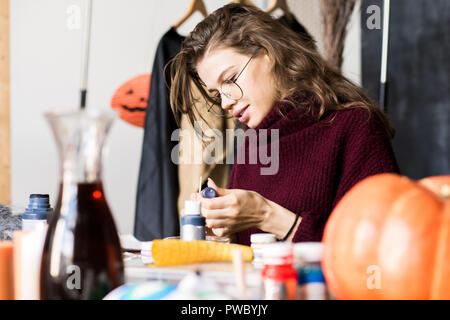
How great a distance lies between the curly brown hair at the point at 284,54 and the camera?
1.48 meters

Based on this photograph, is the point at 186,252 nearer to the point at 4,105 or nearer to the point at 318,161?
the point at 318,161

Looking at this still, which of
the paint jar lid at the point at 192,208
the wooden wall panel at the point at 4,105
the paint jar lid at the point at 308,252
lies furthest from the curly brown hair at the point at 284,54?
the wooden wall panel at the point at 4,105

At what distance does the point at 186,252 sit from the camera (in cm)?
68

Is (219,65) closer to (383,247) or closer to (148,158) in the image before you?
(148,158)

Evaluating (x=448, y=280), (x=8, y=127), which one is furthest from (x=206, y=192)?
(x=8, y=127)

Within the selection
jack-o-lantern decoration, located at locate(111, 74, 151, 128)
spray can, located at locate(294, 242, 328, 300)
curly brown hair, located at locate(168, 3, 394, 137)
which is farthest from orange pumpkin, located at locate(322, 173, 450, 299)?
jack-o-lantern decoration, located at locate(111, 74, 151, 128)

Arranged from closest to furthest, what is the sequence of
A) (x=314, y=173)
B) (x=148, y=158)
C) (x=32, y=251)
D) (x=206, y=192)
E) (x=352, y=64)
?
(x=32, y=251), (x=206, y=192), (x=314, y=173), (x=148, y=158), (x=352, y=64)

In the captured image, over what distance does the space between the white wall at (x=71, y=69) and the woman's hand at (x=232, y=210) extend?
57.6 inches

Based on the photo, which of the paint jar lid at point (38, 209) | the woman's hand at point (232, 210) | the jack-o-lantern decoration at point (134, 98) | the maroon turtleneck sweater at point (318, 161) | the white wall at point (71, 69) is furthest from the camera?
the white wall at point (71, 69)

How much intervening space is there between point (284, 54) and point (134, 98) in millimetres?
963

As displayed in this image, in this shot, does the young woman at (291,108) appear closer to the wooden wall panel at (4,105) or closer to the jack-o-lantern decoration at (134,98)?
the jack-o-lantern decoration at (134,98)

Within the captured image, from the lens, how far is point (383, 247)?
473 millimetres
